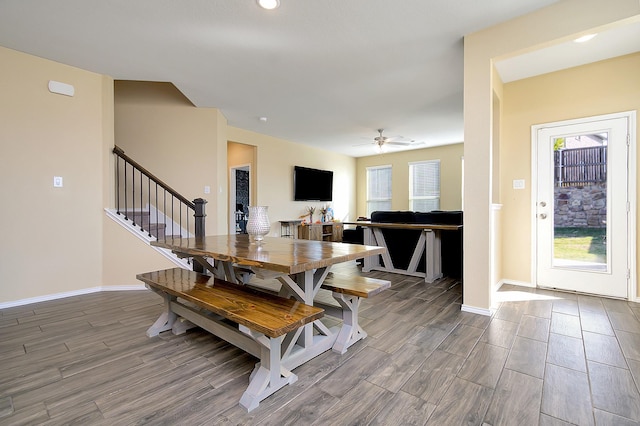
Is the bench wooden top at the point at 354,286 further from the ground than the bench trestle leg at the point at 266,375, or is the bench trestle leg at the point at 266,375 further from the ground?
the bench wooden top at the point at 354,286

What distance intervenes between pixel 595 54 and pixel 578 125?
69 cm

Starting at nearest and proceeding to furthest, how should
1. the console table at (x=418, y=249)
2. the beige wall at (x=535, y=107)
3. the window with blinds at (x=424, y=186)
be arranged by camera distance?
the beige wall at (x=535, y=107) < the console table at (x=418, y=249) < the window with blinds at (x=424, y=186)

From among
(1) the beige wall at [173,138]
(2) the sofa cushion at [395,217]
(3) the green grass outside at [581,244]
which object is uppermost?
(1) the beige wall at [173,138]

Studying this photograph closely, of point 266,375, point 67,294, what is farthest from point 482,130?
point 67,294

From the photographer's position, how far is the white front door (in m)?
2.91

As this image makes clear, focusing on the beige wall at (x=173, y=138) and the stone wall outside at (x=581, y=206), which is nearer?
the stone wall outside at (x=581, y=206)

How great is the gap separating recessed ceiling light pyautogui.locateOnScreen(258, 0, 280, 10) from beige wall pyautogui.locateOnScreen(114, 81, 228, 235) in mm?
2597

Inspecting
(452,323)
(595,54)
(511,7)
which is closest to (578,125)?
(595,54)

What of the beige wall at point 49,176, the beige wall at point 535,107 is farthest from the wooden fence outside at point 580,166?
the beige wall at point 49,176

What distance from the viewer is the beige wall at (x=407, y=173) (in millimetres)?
6949

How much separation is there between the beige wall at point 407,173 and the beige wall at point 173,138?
5042 millimetres

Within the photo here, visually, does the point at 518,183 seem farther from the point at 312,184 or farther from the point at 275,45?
the point at 312,184

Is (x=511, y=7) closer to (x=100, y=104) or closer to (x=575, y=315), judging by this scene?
(x=575, y=315)

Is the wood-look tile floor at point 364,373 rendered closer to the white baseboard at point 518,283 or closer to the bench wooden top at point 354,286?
the bench wooden top at point 354,286
